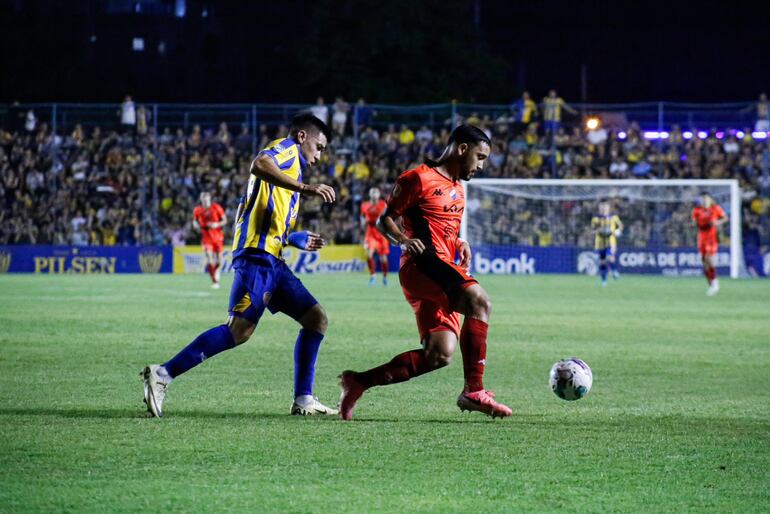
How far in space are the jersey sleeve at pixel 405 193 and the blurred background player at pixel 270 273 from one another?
0.55m

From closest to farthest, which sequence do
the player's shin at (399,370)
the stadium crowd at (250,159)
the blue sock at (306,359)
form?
the player's shin at (399,370), the blue sock at (306,359), the stadium crowd at (250,159)

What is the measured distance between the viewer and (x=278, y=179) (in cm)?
831

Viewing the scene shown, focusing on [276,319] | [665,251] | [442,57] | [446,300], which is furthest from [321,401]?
[442,57]

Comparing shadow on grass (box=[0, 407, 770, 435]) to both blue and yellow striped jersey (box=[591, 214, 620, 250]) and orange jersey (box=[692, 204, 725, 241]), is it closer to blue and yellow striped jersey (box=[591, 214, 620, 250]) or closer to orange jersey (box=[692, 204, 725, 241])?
orange jersey (box=[692, 204, 725, 241])

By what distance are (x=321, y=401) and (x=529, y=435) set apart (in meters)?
2.33

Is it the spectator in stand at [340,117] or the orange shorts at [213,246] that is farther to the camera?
the spectator in stand at [340,117]

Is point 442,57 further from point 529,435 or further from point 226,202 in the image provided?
point 529,435

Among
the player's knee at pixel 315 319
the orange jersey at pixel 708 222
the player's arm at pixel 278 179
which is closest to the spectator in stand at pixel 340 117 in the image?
the orange jersey at pixel 708 222

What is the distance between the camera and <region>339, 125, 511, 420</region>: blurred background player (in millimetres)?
8445

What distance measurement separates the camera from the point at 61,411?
28.7 feet

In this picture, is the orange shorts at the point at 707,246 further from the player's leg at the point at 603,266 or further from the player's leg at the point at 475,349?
the player's leg at the point at 475,349

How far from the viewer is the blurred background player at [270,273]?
336 inches

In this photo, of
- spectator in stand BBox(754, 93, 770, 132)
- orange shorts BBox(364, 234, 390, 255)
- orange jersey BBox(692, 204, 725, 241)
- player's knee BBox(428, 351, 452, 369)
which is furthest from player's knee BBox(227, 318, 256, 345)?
spectator in stand BBox(754, 93, 770, 132)

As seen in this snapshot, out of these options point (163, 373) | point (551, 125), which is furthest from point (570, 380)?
point (551, 125)
